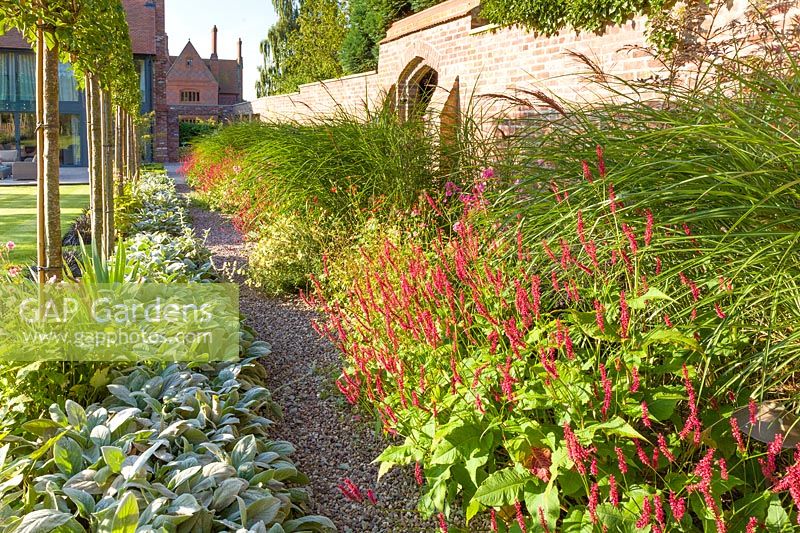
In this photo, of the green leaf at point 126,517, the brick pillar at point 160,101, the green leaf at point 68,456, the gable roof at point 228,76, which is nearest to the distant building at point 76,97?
the brick pillar at point 160,101

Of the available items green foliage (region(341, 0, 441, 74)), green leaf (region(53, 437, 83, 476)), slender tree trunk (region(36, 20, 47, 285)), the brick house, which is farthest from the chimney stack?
green leaf (region(53, 437, 83, 476))

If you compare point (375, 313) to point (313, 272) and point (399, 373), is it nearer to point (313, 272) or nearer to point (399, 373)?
point (399, 373)

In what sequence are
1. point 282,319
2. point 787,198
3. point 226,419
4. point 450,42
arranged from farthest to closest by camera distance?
point 450,42
point 282,319
point 226,419
point 787,198

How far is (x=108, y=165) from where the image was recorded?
5.63 m

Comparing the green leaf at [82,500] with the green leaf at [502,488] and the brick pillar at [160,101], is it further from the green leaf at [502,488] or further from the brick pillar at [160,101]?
the brick pillar at [160,101]

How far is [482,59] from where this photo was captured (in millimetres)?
8500

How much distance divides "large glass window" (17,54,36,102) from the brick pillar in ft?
13.7

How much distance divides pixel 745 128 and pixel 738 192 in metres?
0.23

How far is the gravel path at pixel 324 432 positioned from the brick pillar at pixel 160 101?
2322 centimetres

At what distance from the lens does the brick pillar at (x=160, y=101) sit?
26.2 meters

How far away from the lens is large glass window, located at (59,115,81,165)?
80.2 ft

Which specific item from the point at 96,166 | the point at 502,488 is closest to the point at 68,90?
the point at 96,166

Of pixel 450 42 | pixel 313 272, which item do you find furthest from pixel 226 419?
pixel 450 42

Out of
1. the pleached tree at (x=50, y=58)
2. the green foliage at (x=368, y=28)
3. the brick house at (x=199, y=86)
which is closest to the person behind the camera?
the pleached tree at (x=50, y=58)
